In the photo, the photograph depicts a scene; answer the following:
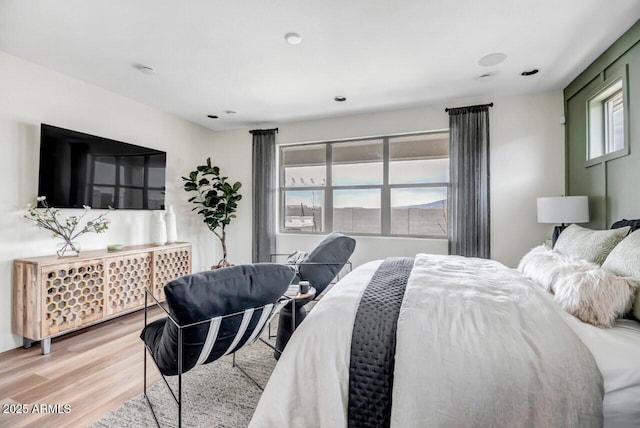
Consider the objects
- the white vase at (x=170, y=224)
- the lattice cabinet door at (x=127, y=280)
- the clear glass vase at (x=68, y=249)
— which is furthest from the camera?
the white vase at (x=170, y=224)

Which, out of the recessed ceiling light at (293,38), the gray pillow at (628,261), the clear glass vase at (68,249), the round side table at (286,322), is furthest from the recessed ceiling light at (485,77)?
the clear glass vase at (68,249)

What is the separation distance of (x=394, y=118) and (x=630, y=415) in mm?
3600

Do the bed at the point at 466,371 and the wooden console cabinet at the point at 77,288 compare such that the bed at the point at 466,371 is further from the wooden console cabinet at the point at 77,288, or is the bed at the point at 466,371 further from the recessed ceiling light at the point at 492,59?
the wooden console cabinet at the point at 77,288

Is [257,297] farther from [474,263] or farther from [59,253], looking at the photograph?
[59,253]

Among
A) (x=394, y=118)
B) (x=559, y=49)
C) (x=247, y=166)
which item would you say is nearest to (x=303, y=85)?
(x=394, y=118)

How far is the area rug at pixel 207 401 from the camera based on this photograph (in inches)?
64.5

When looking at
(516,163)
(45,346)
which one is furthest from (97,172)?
(516,163)

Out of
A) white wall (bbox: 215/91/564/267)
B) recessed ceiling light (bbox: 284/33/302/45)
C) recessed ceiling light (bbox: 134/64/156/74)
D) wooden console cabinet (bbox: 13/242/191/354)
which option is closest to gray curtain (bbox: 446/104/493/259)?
white wall (bbox: 215/91/564/267)

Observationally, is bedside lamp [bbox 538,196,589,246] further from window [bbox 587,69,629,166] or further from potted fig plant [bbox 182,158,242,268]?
potted fig plant [bbox 182,158,242,268]

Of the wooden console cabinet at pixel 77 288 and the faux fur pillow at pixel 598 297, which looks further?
the wooden console cabinet at pixel 77 288

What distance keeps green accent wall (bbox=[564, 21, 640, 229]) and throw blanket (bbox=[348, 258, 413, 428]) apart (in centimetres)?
244

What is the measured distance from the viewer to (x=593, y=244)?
1852 millimetres

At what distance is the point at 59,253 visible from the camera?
9.19ft

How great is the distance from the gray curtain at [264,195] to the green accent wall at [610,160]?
3.63m
